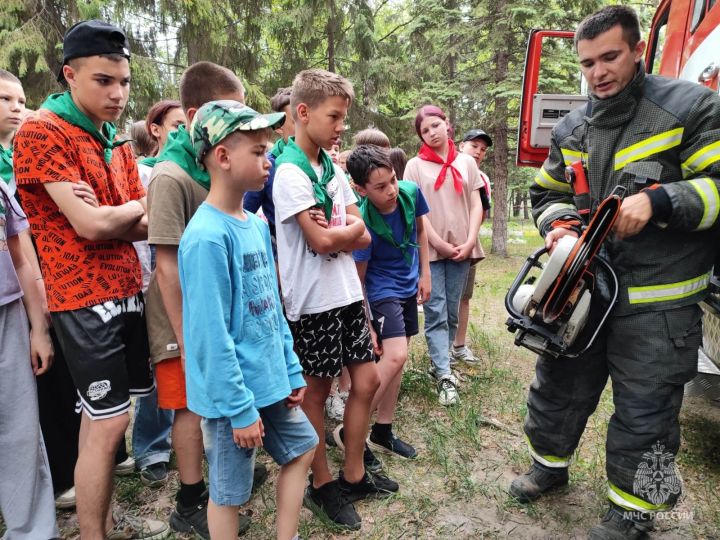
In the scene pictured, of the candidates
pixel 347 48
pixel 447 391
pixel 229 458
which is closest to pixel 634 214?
pixel 229 458

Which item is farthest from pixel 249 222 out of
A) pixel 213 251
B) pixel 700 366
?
pixel 700 366

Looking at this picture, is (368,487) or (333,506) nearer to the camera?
(333,506)

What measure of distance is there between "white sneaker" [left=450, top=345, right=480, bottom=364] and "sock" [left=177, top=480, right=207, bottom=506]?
2792mm

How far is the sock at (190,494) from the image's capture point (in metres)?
2.40

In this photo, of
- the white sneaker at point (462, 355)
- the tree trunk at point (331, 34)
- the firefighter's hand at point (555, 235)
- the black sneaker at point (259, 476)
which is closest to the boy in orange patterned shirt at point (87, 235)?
the black sneaker at point (259, 476)

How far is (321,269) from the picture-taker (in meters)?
2.40

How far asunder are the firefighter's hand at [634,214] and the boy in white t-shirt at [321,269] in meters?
1.14

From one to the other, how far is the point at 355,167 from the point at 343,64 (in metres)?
11.0

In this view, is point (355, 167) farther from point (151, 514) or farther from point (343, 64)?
point (343, 64)

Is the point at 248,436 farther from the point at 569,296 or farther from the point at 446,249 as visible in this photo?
the point at 446,249

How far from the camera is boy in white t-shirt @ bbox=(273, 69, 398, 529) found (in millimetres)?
2307

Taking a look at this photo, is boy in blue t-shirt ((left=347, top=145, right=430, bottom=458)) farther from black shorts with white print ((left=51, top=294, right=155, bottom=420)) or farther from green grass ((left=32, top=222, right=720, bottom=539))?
black shorts with white print ((left=51, top=294, right=155, bottom=420))

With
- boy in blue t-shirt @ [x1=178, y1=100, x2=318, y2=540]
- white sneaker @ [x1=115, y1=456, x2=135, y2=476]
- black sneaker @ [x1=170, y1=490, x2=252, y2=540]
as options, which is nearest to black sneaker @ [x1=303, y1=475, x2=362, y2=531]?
black sneaker @ [x1=170, y1=490, x2=252, y2=540]

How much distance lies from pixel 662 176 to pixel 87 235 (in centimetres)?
243
